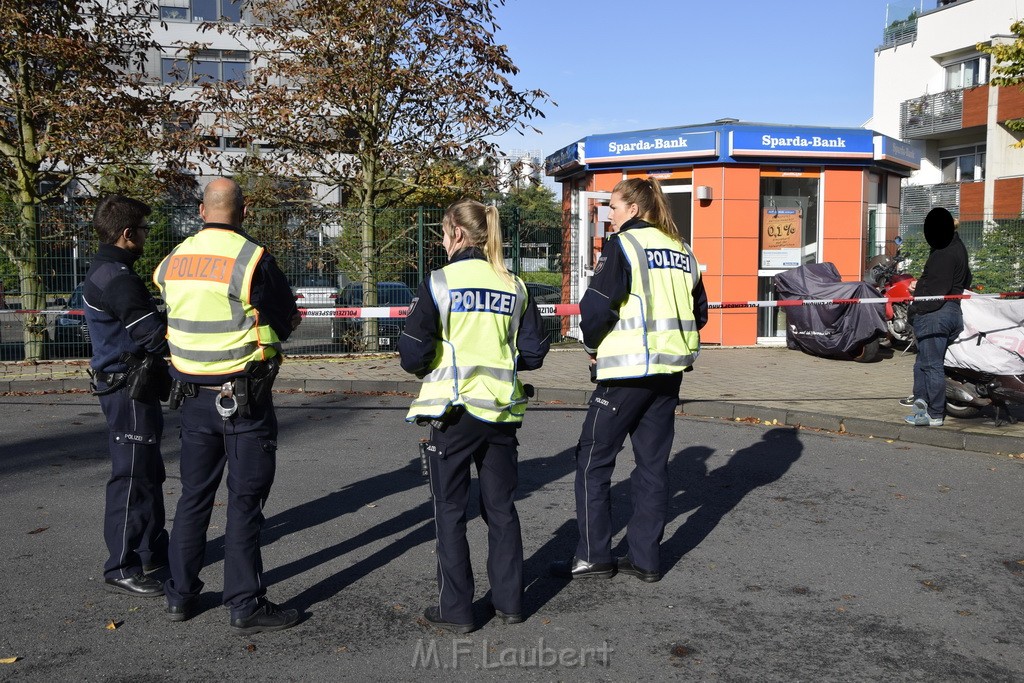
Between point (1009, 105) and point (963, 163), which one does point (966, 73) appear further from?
point (1009, 105)

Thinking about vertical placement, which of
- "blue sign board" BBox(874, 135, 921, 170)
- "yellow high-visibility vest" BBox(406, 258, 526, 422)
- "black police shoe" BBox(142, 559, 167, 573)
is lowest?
"black police shoe" BBox(142, 559, 167, 573)

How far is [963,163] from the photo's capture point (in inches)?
1550

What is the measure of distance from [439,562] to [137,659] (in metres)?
1.26

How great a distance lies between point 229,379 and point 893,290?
12044 mm

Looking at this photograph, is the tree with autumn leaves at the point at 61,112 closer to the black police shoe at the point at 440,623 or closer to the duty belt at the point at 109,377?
the duty belt at the point at 109,377

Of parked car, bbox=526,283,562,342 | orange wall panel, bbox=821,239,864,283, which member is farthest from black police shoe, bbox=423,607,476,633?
orange wall panel, bbox=821,239,864,283

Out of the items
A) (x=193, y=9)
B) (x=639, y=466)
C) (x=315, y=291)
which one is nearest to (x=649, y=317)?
(x=639, y=466)

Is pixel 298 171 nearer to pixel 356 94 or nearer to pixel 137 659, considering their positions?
pixel 356 94

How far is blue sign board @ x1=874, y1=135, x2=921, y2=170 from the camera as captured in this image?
1602 cm

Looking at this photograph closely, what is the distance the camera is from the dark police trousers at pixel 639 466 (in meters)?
4.82

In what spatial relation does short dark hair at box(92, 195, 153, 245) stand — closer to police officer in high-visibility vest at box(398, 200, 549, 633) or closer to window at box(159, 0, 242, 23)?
police officer in high-visibility vest at box(398, 200, 549, 633)

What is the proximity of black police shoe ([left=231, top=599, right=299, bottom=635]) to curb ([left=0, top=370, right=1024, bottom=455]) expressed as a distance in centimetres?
601

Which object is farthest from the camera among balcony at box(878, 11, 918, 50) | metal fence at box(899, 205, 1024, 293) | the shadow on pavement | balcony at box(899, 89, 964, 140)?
balcony at box(878, 11, 918, 50)

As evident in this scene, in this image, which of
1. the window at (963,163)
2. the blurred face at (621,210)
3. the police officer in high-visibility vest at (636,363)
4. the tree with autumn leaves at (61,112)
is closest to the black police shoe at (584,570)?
the police officer in high-visibility vest at (636,363)
